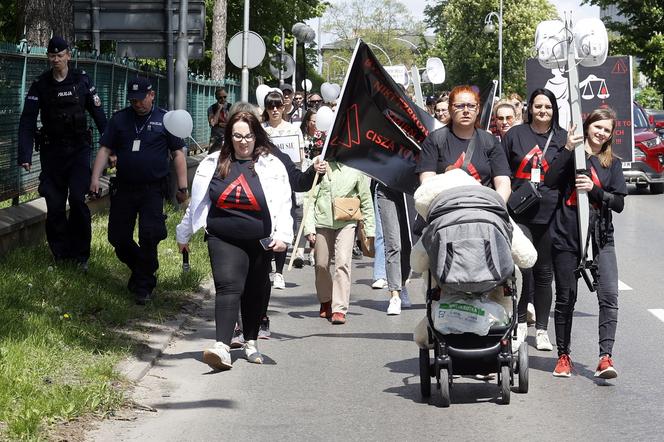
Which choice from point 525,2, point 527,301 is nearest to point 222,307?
point 527,301

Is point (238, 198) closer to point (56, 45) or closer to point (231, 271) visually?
point (231, 271)

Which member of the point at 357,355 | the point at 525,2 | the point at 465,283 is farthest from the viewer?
the point at 525,2

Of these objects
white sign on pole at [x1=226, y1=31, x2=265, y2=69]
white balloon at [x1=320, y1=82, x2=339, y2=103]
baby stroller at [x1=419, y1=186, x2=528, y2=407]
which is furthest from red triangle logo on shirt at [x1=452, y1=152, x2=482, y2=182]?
white balloon at [x1=320, y1=82, x2=339, y2=103]

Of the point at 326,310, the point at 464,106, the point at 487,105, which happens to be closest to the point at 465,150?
the point at 464,106

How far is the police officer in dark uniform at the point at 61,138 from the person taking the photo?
11430 millimetres

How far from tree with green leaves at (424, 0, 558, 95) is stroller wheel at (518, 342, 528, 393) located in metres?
86.3

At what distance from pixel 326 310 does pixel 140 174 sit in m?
1.98

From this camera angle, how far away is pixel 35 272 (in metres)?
11.1

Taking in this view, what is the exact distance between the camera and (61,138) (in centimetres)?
1154

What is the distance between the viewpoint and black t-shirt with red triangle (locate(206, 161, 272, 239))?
28.4ft

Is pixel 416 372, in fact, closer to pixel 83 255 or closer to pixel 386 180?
pixel 386 180

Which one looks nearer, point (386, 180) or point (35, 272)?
point (386, 180)

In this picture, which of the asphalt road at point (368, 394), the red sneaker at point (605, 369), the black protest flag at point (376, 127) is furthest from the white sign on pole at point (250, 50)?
the red sneaker at point (605, 369)

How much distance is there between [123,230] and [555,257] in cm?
393
